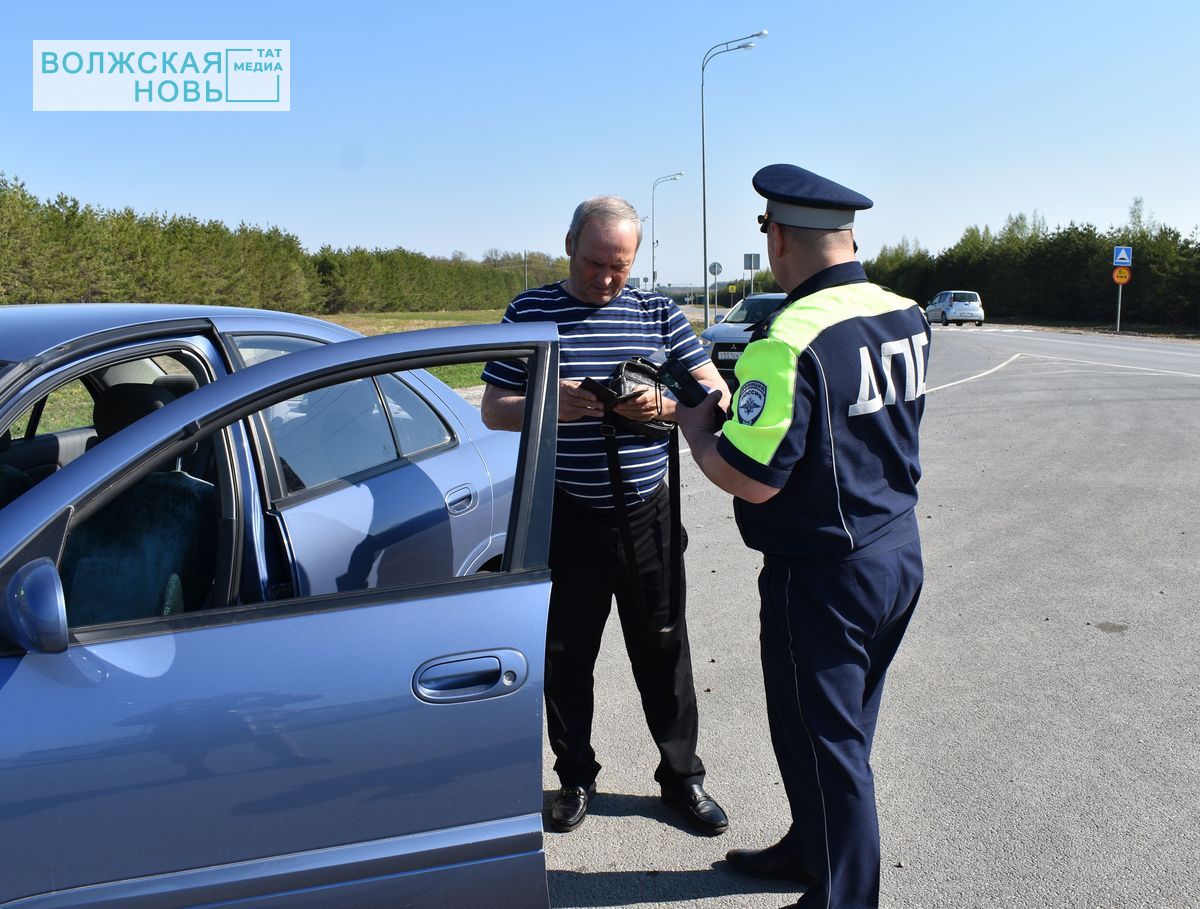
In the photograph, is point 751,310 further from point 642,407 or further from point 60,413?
point 642,407

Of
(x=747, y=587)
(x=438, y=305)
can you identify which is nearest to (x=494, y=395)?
(x=747, y=587)

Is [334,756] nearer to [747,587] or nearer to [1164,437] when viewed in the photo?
[747,587]

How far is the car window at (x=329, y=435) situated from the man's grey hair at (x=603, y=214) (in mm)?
760

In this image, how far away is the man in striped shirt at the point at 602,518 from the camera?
2818mm

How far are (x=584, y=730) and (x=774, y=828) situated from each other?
0.65 metres

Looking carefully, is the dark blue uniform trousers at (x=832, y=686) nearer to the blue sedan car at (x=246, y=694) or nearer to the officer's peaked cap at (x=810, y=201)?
the blue sedan car at (x=246, y=694)

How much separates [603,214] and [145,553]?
148cm

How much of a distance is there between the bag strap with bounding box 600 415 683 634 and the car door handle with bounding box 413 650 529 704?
3.03 feet

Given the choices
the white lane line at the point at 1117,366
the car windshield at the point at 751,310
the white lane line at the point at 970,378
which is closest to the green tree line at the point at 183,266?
the car windshield at the point at 751,310

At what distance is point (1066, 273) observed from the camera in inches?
1726

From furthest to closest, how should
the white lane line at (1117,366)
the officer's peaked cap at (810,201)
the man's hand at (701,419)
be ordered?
the white lane line at (1117,366) → the man's hand at (701,419) → the officer's peaked cap at (810,201)

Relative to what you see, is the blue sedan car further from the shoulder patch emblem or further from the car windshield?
the car windshield

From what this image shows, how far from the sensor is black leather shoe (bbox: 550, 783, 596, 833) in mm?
3016

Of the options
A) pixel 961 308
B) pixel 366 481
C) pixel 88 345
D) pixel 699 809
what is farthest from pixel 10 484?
pixel 961 308
